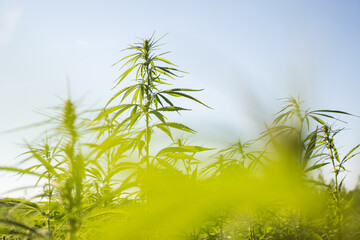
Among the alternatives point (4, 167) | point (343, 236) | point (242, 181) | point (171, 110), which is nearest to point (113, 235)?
point (242, 181)

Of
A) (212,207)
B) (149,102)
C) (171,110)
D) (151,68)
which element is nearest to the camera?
(212,207)

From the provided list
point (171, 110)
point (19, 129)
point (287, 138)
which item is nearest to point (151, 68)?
point (171, 110)

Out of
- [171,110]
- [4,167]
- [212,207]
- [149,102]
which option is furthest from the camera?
[149,102]

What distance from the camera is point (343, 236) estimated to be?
172 cm

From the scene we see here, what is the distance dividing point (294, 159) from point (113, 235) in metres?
0.30

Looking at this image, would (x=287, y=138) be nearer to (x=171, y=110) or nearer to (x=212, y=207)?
(x=212, y=207)

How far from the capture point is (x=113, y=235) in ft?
1.21

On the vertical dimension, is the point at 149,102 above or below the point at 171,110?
above

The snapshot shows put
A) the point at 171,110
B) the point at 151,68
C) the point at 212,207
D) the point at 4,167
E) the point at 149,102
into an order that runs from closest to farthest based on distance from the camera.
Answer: the point at 212,207
the point at 4,167
the point at 171,110
the point at 149,102
the point at 151,68

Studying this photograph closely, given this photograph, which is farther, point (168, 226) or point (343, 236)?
point (343, 236)

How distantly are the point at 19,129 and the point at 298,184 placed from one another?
0.84m

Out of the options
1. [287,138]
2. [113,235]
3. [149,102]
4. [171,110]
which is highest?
[149,102]

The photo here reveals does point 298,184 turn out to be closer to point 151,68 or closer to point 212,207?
point 212,207

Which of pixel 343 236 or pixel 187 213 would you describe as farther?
pixel 343 236
